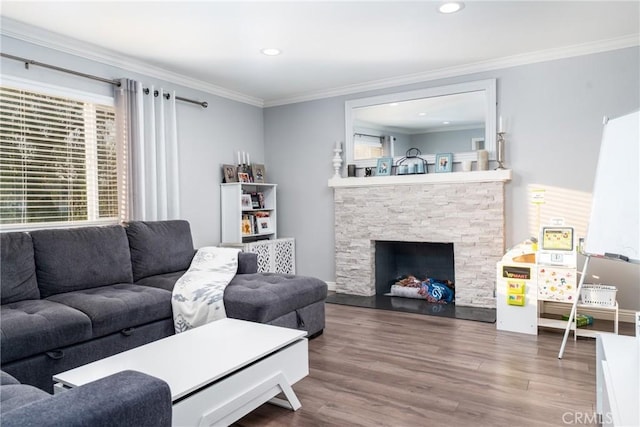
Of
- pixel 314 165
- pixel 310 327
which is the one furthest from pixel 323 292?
pixel 314 165

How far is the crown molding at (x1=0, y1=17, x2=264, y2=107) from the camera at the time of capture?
3.15 m

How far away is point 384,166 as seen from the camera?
4.79 meters

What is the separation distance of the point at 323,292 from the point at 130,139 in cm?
226

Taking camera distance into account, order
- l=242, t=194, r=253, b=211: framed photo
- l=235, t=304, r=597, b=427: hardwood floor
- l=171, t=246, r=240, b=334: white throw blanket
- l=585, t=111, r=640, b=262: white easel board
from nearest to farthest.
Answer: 1. l=585, t=111, r=640, b=262: white easel board
2. l=235, t=304, r=597, b=427: hardwood floor
3. l=171, t=246, r=240, b=334: white throw blanket
4. l=242, t=194, r=253, b=211: framed photo

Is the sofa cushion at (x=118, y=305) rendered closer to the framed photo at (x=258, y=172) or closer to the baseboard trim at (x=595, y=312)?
the framed photo at (x=258, y=172)

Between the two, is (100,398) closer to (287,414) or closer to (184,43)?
(287,414)

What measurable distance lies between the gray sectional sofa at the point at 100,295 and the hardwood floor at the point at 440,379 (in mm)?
517

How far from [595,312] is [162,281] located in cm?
375

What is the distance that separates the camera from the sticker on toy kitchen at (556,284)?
3.26 meters

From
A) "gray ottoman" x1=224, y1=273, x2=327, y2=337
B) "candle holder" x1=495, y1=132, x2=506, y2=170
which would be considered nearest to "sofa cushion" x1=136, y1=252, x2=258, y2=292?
"gray ottoman" x1=224, y1=273, x2=327, y2=337

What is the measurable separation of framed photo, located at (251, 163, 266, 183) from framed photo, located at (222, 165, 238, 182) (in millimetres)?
237

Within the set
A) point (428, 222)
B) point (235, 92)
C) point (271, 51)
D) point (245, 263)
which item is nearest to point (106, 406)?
point (245, 263)

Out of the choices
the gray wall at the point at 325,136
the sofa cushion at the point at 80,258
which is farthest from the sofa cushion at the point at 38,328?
the gray wall at the point at 325,136

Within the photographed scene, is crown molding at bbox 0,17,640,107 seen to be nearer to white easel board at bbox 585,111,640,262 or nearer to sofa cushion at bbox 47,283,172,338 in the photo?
sofa cushion at bbox 47,283,172,338
